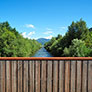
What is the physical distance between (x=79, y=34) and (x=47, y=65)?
2138 centimetres

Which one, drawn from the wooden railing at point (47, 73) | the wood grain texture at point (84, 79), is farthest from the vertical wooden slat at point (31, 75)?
the wood grain texture at point (84, 79)

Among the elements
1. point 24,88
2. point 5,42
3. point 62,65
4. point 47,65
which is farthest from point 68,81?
point 5,42

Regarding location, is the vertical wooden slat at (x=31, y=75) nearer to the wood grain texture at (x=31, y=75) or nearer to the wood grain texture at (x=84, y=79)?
the wood grain texture at (x=31, y=75)

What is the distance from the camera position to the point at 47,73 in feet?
9.14

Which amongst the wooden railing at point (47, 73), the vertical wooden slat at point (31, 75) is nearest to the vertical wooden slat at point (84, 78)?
the wooden railing at point (47, 73)

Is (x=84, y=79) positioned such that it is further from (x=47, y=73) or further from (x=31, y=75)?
(x=31, y=75)

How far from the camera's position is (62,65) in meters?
2.78

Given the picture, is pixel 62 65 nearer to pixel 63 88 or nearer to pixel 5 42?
pixel 63 88

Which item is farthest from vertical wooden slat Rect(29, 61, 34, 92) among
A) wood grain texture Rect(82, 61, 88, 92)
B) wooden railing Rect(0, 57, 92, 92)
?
wood grain texture Rect(82, 61, 88, 92)

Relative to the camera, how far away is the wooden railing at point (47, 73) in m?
2.77

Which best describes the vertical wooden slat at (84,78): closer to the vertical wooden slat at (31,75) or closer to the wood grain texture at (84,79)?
the wood grain texture at (84,79)

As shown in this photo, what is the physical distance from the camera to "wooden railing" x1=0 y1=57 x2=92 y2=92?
277cm

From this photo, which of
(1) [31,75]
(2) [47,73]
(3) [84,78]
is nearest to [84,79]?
(3) [84,78]

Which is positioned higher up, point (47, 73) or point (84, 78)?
point (47, 73)
